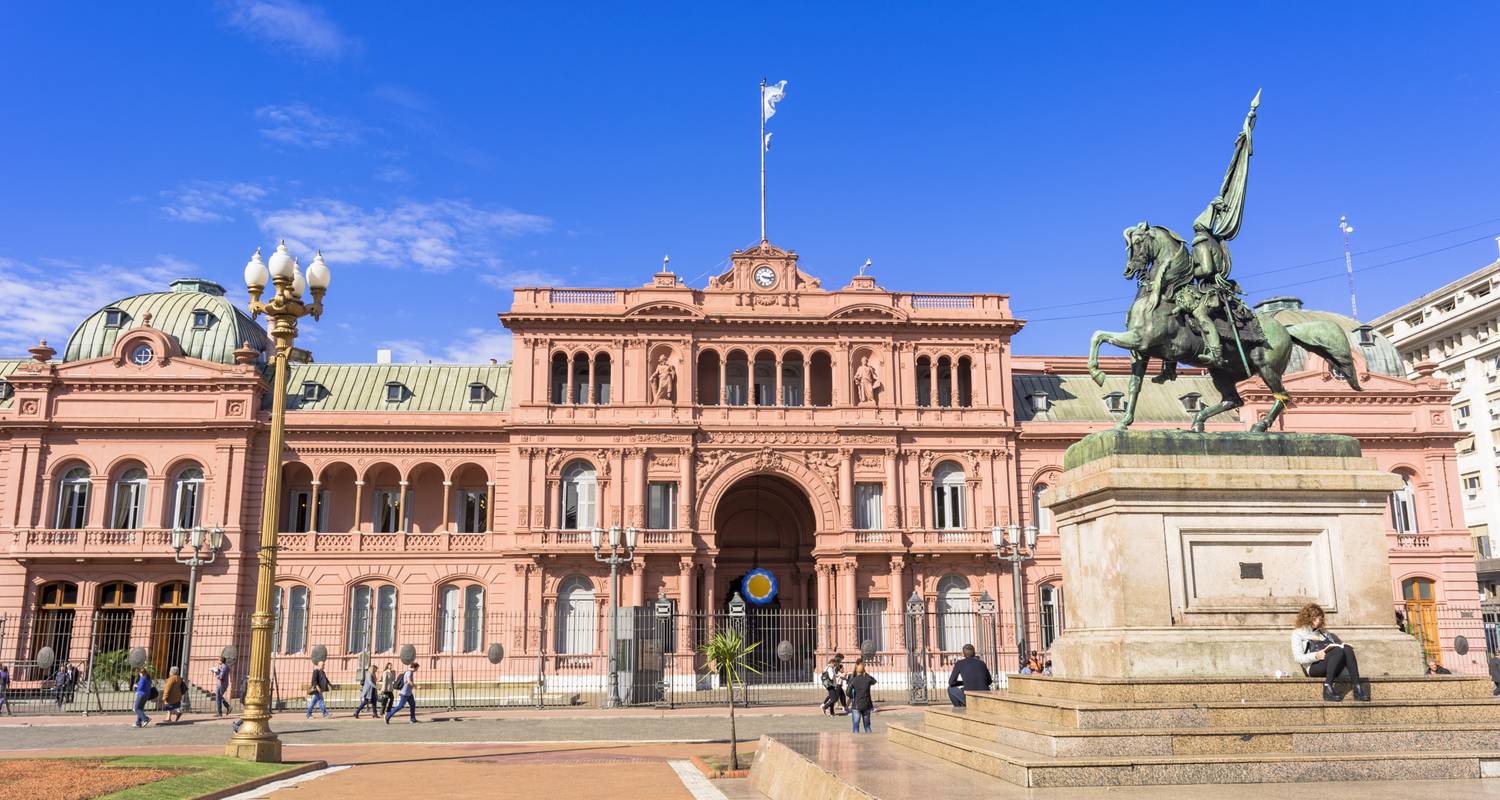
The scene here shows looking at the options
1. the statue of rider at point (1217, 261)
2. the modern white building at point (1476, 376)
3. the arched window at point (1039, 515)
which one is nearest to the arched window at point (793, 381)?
the arched window at point (1039, 515)

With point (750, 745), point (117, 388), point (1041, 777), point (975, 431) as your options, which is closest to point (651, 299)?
point (975, 431)

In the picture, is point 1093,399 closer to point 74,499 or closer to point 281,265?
point 281,265

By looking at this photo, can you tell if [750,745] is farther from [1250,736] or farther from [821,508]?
[821,508]

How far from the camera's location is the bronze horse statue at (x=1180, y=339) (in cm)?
1322

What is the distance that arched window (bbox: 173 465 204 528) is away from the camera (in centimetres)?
4306

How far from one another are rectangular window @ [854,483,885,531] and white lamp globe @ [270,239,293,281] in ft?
96.3

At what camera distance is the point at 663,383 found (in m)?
44.1

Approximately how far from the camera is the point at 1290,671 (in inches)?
442

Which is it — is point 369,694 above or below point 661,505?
below

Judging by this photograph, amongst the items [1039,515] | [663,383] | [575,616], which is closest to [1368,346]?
[1039,515]

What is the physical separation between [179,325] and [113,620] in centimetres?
1281

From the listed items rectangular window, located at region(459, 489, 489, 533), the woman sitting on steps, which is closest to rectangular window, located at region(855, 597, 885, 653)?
rectangular window, located at region(459, 489, 489, 533)

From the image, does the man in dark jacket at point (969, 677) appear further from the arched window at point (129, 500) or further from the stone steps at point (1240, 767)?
the arched window at point (129, 500)

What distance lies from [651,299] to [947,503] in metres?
14.8
